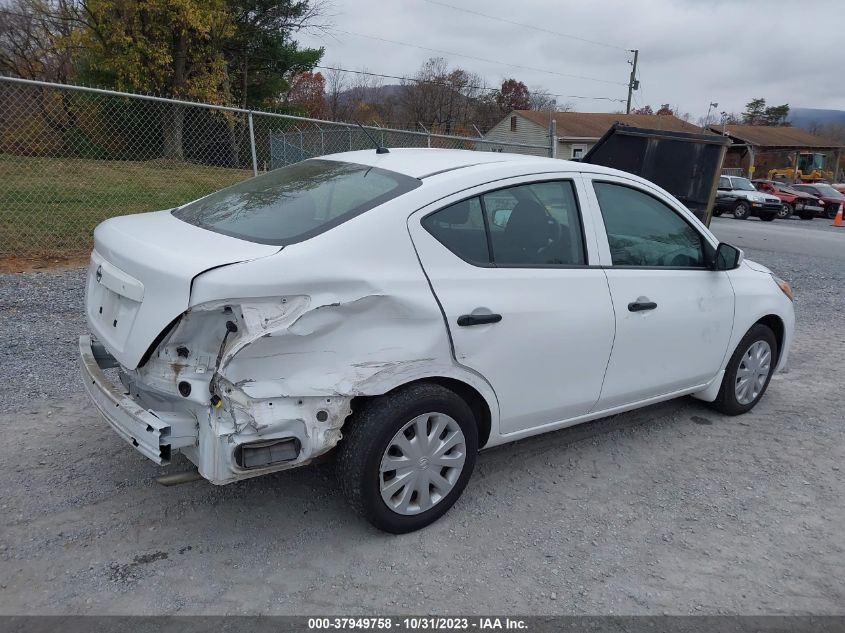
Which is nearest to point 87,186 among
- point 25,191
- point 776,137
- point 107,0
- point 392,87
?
point 25,191

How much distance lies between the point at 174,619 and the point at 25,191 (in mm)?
9866

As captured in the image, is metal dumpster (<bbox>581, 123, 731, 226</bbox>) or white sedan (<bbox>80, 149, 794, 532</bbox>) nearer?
white sedan (<bbox>80, 149, 794, 532</bbox>)

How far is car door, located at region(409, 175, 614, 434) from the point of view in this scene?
10.1 feet

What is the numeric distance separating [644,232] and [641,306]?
1.60 feet

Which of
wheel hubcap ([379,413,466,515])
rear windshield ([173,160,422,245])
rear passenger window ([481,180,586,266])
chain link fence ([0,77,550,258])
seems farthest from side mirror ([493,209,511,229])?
chain link fence ([0,77,550,258])

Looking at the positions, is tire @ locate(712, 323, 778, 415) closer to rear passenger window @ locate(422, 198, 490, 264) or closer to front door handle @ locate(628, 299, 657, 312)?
front door handle @ locate(628, 299, 657, 312)

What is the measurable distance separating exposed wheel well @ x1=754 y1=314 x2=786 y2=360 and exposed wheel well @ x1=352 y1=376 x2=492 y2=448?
240 cm

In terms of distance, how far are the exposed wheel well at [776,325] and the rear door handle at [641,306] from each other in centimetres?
133

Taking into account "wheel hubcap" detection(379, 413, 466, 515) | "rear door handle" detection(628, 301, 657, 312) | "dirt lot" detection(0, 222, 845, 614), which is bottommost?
"dirt lot" detection(0, 222, 845, 614)

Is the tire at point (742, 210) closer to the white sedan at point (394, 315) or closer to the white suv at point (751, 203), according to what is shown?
the white suv at point (751, 203)

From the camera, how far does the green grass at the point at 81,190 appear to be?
944 cm

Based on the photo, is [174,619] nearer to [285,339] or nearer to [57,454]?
[285,339]

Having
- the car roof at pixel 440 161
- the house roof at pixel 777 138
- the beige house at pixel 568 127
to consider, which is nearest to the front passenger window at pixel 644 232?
the car roof at pixel 440 161

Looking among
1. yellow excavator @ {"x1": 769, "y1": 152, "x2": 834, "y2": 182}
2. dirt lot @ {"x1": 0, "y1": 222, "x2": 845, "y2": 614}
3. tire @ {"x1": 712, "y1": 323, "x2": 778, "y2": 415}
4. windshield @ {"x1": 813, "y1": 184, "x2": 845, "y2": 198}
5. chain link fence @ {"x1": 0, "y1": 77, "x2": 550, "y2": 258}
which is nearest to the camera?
dirt lot @ {"x1": 0, "y1": 222, "x2": 845, "y2": 614}
